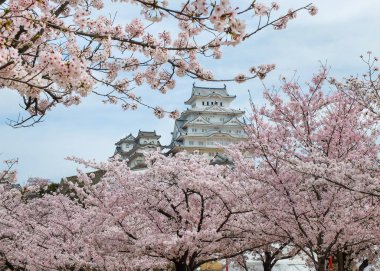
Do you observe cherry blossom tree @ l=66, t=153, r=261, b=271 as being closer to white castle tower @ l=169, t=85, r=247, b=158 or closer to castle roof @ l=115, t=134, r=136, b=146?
white castle tower @ l=169, t=85, r=247, b=158

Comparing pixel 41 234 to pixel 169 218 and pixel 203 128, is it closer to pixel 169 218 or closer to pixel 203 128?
pixel 169 218

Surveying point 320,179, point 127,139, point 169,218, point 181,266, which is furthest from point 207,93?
point 320,179

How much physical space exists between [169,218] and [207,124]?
4515cm

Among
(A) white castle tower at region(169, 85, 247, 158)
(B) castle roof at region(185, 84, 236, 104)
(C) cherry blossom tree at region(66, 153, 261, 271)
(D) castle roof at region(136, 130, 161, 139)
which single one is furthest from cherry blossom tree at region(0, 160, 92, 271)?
(B) castle roof at region(185, 84, 236, 104)

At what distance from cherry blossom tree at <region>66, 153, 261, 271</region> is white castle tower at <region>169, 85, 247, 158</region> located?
41.6 m

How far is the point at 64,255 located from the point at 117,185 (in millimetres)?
2619

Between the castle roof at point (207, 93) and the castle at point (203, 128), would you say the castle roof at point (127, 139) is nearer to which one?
the castle at point (203, 128)

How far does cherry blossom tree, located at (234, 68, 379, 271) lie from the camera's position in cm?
793

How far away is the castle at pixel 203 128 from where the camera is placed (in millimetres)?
54812

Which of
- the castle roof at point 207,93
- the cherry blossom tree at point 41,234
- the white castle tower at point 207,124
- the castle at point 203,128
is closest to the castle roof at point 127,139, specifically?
the castle at point 203,128

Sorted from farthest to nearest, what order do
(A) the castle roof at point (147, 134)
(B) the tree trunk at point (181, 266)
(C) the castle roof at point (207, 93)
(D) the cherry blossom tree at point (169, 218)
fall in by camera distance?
(C) the castle roof at point (207, 93) < (A) the castle roof at point (147, 134) < (B) the tree trunk at point (181, 266) < (D) the cherry blossom tree at point (169, 218)

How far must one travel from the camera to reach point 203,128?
2248 inches

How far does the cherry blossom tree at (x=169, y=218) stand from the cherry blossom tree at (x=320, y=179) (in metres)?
1.01

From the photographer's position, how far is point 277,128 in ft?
40.2
